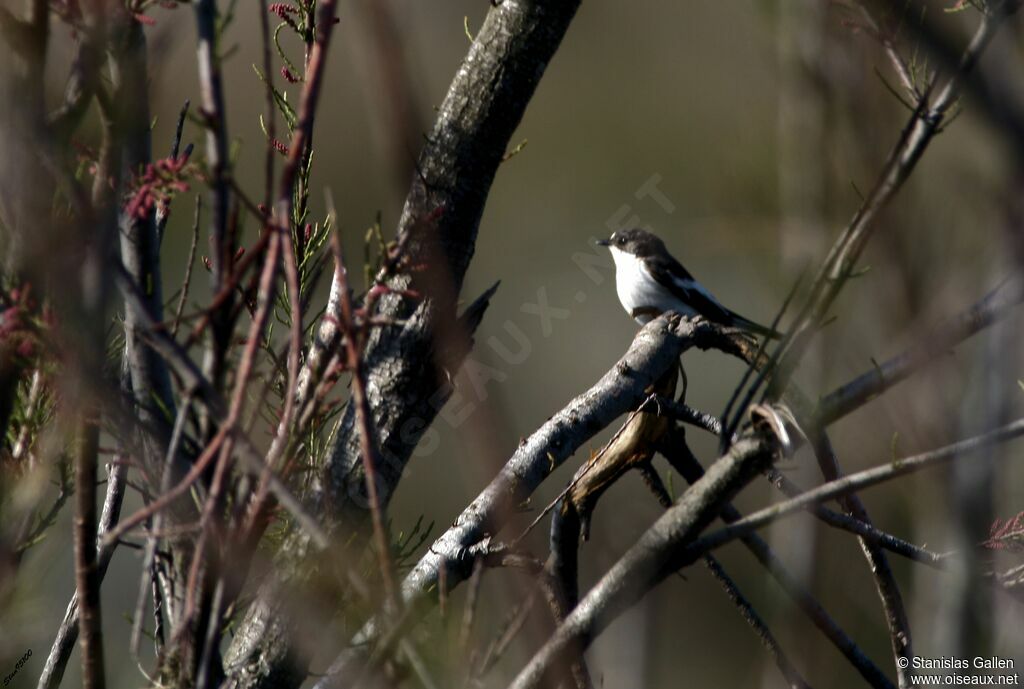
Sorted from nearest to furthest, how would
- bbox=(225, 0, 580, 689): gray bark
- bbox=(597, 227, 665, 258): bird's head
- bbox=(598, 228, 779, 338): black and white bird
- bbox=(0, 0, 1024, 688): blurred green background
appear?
bbox=(0, 0, 1024, 688): blurred green background, bbox=(225, 0, 580, 689): gray bark, bbox=(598, 228, 779, 338): black and white bird, bbox=(597, 227, 665, 258): bird's head

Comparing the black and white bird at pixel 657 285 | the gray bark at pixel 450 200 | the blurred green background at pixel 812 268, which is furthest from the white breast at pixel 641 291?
the gray bark at pixel 450 200

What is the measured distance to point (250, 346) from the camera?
4.01 ft

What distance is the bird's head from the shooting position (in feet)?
22.2

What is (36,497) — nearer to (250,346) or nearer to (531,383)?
(250,346)

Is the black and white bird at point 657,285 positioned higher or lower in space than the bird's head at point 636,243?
lower

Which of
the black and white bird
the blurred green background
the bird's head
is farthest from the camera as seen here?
the bird's head

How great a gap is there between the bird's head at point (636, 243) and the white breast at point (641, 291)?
0.06 metres

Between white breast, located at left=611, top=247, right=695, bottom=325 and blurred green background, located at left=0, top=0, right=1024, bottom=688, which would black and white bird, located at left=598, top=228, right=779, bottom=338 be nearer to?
white breast, located at left=611, top=247, right=695, bottom=325

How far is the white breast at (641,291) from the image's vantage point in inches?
253

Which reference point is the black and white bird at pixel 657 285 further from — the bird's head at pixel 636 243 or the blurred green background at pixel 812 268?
the blurred green background at pixel 812 268

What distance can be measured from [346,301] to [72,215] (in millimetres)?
534

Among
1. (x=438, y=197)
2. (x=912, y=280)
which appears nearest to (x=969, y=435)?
(x=912, y=280)

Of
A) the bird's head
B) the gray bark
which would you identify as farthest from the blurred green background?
the bird's head

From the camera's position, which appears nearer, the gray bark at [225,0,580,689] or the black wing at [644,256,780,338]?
the gray bark at [225,0,580,689]
